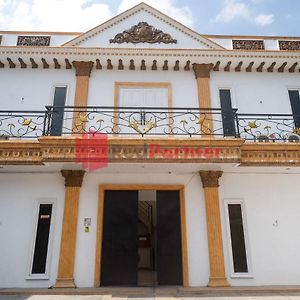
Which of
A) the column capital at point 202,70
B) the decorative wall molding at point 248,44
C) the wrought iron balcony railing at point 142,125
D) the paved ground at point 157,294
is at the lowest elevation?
the paved ground at point 157,294

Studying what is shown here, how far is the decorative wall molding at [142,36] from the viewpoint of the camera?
32.8 ft

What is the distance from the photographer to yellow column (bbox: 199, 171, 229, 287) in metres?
7.51

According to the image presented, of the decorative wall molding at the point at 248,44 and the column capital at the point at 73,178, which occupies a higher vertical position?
the decorative wall molding at the point at 248,44

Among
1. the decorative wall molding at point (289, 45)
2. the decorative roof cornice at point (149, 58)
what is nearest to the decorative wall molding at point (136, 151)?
the decorative roof cornice at point (149, 58)

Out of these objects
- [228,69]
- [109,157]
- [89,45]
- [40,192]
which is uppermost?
[89,45]

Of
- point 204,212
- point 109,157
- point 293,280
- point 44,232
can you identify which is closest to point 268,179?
point 204,212

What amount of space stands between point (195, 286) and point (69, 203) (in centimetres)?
417

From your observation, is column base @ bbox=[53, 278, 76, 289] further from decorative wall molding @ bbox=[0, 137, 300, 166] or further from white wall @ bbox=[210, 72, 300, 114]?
white wall @ bbox=[210, 72, 300, 114]

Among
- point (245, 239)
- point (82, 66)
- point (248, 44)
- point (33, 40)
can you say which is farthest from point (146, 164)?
point (33, 40)

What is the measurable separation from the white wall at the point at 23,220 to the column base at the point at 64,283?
0.21m

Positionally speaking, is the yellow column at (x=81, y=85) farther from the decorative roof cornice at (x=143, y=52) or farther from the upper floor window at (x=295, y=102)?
the upper floor window at (x=295, y=102)

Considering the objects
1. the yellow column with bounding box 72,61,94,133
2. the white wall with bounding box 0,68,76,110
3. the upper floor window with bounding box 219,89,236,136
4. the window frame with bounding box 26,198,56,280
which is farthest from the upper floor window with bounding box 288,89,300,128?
the window frame with bounding box 26,198,56,280

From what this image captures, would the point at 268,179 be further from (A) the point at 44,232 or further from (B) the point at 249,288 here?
(A) the point at 44,232

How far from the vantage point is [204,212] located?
26.6 ft
